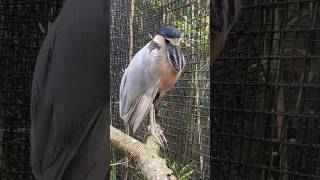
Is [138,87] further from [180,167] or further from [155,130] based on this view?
[180,167]

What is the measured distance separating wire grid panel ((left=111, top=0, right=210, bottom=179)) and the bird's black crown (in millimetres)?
10

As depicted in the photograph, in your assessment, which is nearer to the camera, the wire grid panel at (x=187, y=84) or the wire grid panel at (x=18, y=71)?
the wire grid panel at (x=187, y=84)

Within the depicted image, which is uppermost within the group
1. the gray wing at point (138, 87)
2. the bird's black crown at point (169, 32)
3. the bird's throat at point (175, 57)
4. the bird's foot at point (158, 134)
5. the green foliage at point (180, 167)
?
the bird's black crown at point (169, 32)

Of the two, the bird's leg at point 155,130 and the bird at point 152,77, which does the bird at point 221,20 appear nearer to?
the bird at point 152,77

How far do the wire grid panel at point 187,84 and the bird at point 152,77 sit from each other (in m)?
0.01

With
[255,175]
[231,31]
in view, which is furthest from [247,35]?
[255,175]

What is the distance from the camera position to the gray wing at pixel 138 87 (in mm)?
1043

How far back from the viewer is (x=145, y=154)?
3.54 feet

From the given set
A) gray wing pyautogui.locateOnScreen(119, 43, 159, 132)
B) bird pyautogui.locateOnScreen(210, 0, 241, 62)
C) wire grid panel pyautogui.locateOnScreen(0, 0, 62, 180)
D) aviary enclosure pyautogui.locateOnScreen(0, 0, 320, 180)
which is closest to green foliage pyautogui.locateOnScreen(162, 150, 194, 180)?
aviary enclosure pyautogui.locateOnScreen(0, 0, 320, 180)

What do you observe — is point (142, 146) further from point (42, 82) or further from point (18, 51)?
point (18, 51)

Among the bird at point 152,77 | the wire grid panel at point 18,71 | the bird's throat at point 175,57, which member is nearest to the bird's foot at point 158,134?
the bird at point 152,77

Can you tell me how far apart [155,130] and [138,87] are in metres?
0.11

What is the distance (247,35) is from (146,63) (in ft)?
0.86

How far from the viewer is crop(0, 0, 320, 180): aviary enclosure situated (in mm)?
1018
